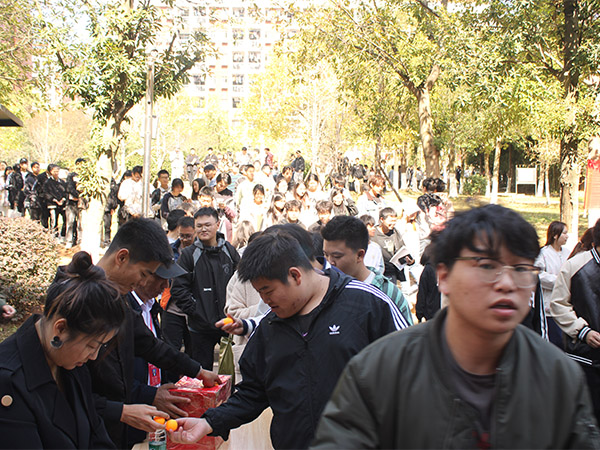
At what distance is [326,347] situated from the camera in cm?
305

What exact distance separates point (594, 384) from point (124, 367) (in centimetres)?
356

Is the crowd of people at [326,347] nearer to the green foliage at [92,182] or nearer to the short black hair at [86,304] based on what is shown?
the short black hair at [86,304]

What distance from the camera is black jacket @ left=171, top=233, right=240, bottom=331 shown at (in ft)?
21.0

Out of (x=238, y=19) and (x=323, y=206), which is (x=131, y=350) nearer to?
(x=323, y=206)

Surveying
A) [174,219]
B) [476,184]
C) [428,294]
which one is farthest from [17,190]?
[476,184]

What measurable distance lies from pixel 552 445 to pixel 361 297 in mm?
1469

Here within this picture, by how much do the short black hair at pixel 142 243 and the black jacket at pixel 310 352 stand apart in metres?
0.85

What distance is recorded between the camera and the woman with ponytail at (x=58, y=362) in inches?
97.0

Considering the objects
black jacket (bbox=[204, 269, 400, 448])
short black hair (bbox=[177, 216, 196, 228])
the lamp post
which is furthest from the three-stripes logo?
the lamp post

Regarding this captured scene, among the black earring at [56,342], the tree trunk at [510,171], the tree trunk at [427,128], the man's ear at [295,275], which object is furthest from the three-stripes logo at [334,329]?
the tree trunk at [510,171]

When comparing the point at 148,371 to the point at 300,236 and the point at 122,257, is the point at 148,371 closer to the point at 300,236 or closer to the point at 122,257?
the point at 122,257

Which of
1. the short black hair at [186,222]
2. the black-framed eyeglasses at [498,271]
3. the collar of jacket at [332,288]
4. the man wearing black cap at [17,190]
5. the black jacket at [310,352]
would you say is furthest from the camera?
the man wearing black cap at [17,190]

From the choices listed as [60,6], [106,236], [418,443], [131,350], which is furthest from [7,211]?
[418,443]

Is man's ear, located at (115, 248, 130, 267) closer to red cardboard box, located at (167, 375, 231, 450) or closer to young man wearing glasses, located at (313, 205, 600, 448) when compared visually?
red cardboard box, located at (167, 375, 231, 450)
